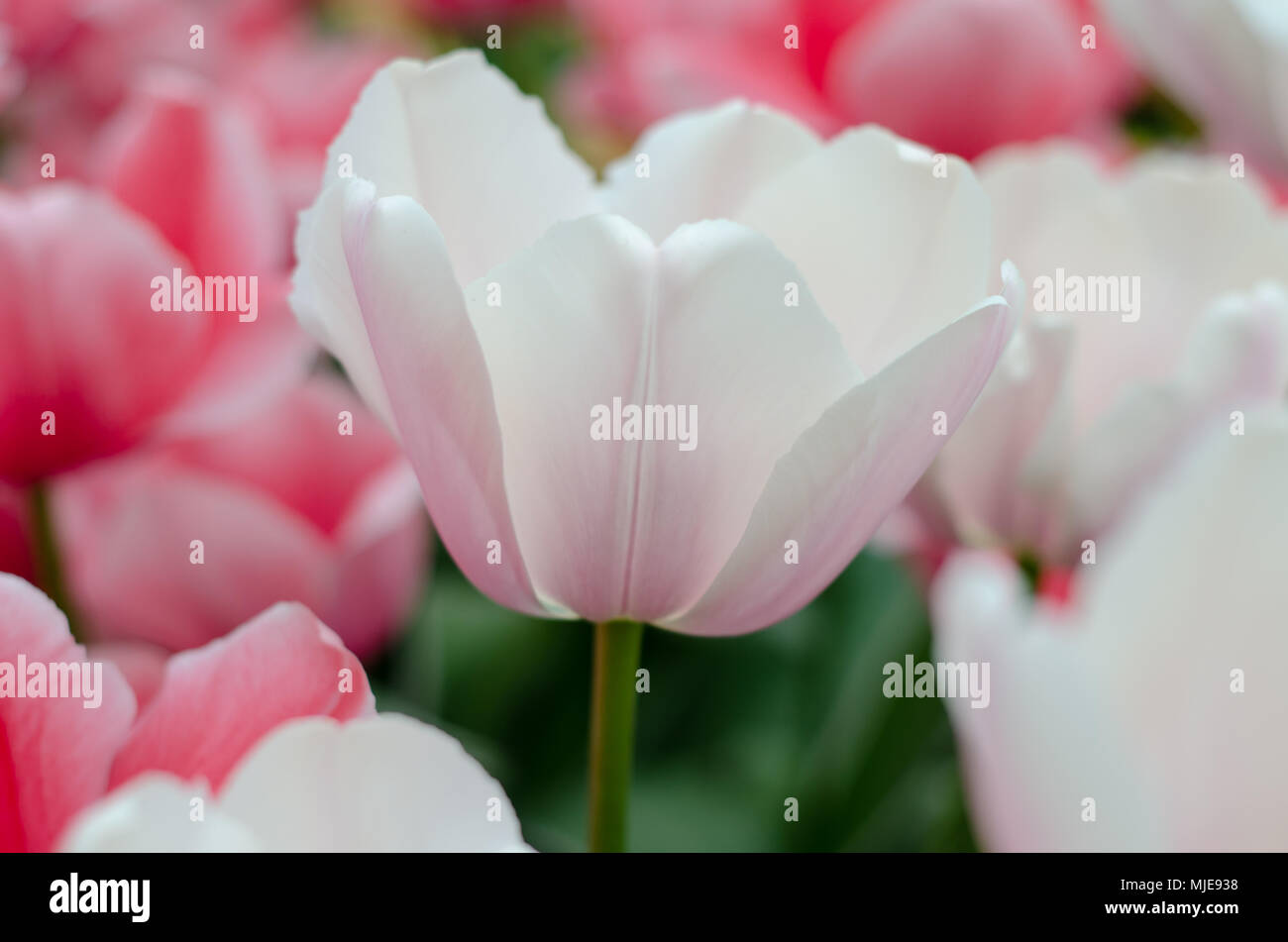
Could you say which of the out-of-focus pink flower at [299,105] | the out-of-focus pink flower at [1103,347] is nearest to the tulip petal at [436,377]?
the out-of-focus pink flower at [1103,347]

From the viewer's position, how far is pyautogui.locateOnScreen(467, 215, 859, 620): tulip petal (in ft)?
0.70

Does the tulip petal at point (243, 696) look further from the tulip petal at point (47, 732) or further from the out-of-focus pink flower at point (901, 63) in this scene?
the out-of-focus pink flower at point (901, 63)

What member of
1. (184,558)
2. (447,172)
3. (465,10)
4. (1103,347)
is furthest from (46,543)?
(465,10)

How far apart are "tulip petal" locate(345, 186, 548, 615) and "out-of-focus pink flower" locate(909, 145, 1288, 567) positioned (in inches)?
5.0

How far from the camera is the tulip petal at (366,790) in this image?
168mm

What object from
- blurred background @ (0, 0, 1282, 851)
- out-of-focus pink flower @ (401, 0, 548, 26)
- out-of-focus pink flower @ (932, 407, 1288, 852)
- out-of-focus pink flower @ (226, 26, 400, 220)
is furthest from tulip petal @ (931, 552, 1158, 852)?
out-of-focus pink flower @ (401, 0, 548, 26)

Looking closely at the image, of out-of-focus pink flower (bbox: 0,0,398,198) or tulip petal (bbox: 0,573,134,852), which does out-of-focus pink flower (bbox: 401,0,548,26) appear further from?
tulip petal (bbox: 0,573,134,852)

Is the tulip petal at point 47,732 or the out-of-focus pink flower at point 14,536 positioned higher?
the out-of-focus pink flower at point 14,536

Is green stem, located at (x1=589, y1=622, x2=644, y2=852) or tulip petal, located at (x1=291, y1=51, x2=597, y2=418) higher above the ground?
tulip petal, located at (x1=291, y1=51, x2=597, y2=418)

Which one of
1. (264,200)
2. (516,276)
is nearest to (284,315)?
(264,200)

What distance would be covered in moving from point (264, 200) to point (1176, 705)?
28cm

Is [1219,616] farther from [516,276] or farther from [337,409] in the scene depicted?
[337,409]

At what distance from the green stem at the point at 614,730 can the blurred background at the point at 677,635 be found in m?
0.16
